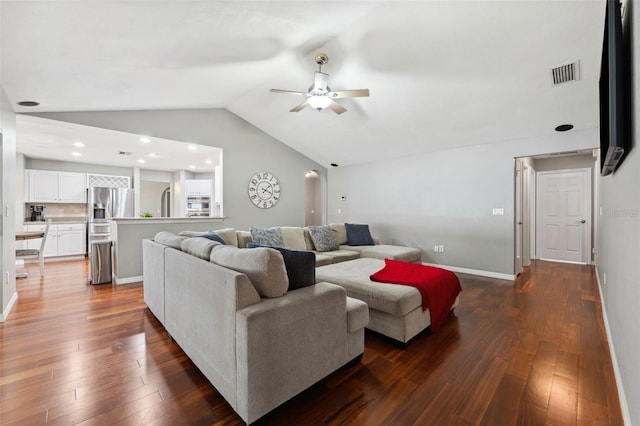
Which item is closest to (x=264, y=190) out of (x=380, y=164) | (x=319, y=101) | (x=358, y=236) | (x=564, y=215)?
(x=358, y=236)

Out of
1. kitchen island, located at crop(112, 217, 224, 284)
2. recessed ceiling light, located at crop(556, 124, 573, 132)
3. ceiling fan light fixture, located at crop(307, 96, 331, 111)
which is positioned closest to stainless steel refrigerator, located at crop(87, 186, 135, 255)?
kitchen island, located at crop(112, 217, 224, 284)

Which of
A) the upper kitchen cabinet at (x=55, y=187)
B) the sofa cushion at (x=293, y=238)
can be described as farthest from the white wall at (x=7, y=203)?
the upper kitchen cabinet at (x=55, y=187)

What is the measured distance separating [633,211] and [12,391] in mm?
3692

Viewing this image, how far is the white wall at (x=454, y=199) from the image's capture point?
14.9ft

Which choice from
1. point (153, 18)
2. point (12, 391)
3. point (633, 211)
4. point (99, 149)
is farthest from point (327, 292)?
point (99, 149)

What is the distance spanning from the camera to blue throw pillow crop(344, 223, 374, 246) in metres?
5.19

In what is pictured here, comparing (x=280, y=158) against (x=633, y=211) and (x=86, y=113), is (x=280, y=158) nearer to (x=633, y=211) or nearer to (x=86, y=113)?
(x=86, y=113)

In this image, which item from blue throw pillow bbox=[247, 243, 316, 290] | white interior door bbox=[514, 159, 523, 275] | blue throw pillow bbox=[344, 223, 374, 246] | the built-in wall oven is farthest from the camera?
the built-in wall oven

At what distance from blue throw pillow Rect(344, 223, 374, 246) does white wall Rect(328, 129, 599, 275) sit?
1128mm

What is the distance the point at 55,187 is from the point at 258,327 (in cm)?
795

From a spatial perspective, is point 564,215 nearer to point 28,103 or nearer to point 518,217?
point 518,217

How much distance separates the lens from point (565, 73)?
302cm

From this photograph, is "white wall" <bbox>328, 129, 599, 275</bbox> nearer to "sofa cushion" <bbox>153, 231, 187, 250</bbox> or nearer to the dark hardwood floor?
the dark hardwood floor

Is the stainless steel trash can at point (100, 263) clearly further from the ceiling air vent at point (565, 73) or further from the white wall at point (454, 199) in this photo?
the ceiling air vent at point (565, 73)
